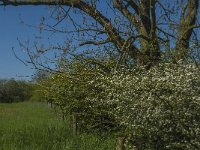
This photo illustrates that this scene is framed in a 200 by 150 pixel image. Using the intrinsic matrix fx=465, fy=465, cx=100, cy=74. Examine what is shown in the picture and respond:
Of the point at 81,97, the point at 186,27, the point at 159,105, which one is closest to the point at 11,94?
the point at 81,97

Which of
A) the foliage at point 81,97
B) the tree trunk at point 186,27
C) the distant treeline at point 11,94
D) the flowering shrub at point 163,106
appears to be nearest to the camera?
the flowering shrub at point 163,106

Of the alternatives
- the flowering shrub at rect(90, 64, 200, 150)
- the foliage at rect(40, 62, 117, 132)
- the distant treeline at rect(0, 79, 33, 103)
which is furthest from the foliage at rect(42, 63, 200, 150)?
the distant treeline at rect(0, 79, 33, 103)

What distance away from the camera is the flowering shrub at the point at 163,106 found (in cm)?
675

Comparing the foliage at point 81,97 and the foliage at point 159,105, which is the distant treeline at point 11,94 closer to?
the foliage at point 81,97

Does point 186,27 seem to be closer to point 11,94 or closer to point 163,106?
point 163,106

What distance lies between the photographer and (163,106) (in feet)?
22.5

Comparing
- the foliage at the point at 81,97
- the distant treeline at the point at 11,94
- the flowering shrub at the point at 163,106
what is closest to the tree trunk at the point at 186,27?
the flowering shrub at the point at 163,106

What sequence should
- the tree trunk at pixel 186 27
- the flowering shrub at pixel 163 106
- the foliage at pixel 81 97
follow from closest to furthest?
the flowering shrub at pixel 163 106, the tree trunk at pixel 186 27, the foliage at pixel 81 97

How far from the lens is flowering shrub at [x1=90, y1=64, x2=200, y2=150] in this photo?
6750 mm

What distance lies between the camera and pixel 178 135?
7039mm

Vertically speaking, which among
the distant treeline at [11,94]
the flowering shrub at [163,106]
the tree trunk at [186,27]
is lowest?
the flowering shrub at [163,106]

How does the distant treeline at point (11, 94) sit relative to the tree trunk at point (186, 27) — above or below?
above

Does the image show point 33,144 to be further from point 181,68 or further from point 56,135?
point 181,68

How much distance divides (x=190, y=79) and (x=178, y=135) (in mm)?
897
